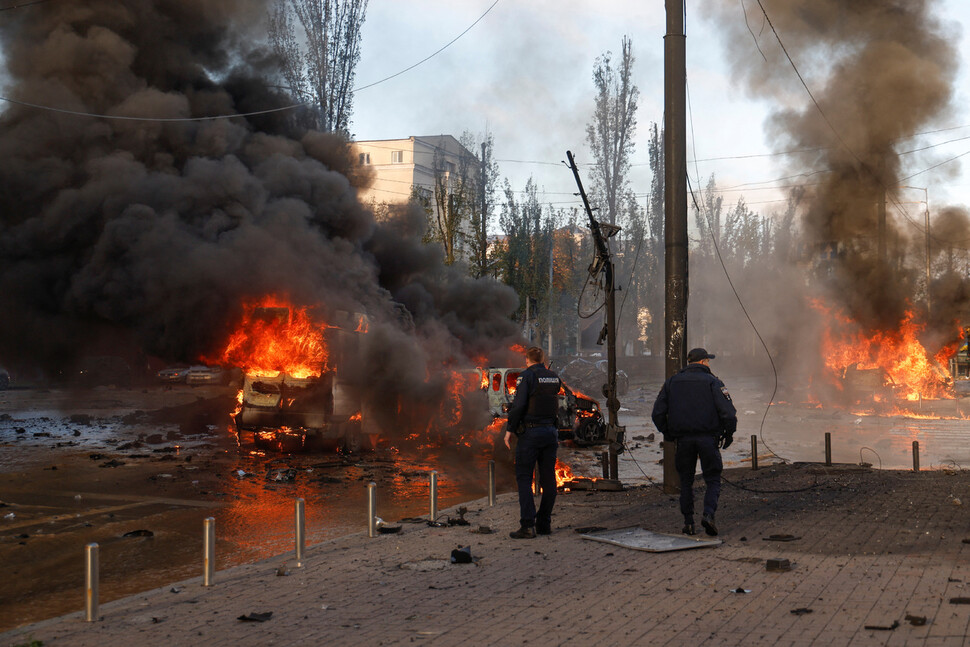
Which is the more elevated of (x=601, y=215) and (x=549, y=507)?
(x=601, y=215)

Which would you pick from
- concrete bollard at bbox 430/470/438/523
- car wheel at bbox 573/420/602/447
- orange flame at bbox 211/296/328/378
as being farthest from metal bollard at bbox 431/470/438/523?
car wheel at bbox 573/420/602/447

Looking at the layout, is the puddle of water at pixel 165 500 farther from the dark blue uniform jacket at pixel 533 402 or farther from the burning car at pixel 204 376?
the burning car at pixel 204 376

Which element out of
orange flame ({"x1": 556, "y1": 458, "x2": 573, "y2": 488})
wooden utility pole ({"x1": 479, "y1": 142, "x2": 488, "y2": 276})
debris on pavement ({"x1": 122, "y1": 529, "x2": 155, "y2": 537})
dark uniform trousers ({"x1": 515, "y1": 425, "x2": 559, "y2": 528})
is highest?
wooden utility pole ({"x1": 479, "y1": 142, "x2": 488, "y2": 276})

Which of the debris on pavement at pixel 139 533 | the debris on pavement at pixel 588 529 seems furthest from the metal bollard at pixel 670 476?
the debris on pavement at pixel 139 533

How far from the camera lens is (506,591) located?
5844mm

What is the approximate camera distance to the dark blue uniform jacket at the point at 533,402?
795cm

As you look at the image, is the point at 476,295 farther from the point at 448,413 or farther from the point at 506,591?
the point at 506,591

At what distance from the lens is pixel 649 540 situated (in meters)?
7.44

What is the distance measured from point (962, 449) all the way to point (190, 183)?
19.9m

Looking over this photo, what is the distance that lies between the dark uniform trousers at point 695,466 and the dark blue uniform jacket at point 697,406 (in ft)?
0.29

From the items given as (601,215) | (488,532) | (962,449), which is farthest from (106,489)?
(601,215)

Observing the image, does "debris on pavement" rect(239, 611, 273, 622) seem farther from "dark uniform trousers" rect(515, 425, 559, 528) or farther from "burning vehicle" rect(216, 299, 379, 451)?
"burning vehicle" rect(216, 299, 379, 451)

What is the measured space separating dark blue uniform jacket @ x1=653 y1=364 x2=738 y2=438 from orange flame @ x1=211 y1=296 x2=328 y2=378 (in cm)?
1057

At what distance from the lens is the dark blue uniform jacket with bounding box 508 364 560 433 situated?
26.1 ft
